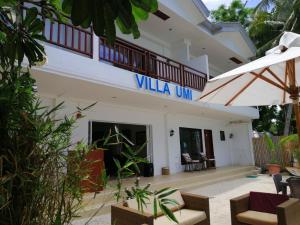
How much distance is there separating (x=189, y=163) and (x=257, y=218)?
7766 mm

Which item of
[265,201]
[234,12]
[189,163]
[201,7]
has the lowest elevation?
[265,201]

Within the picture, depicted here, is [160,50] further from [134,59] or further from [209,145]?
[209,145]

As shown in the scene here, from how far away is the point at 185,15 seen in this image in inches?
401

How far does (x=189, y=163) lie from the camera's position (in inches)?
449

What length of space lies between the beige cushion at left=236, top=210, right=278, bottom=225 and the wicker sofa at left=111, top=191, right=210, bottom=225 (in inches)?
21.3

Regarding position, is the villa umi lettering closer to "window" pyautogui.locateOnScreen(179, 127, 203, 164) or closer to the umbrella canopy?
"window" pyautogui.locateOnScreen(179, 127, 203, 164)

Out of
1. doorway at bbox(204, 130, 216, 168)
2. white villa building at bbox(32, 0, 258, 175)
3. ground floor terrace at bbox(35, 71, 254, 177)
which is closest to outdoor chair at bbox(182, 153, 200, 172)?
ground floor terrace at bbox(35, 71, 254, 177)

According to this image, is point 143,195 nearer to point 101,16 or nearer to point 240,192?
point 101,16

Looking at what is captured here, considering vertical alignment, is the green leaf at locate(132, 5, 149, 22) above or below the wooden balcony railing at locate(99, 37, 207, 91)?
below

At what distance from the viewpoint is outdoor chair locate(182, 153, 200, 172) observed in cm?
1132

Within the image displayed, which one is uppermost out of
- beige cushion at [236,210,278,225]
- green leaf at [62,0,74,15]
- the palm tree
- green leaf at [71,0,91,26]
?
the palm tree

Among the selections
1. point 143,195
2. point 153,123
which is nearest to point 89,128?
point 153,123

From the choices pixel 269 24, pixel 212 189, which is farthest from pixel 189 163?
pixel 269 24

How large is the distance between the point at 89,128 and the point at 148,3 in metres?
7.41
